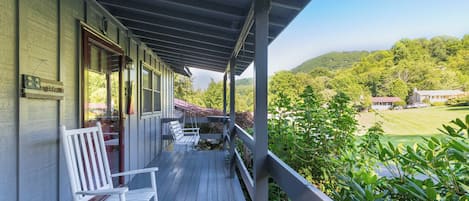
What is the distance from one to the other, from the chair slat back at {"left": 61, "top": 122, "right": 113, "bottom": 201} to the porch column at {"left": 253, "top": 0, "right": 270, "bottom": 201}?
4.40 ft

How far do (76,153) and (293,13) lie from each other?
219cm

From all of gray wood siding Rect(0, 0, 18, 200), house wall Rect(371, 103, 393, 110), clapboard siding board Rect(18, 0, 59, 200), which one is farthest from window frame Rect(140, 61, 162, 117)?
house wall Rect(371, 103, 393, 110)

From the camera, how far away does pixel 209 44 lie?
14.1 feet

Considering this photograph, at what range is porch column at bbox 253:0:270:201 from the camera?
83.2 inches

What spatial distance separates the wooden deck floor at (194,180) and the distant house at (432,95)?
280cm

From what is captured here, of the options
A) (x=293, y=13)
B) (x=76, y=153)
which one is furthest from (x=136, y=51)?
(x=293, y=13)

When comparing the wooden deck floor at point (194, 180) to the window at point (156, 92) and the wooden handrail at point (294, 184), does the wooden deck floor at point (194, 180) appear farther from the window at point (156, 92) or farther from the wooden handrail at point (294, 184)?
the wooden handrail at point (294, 184)

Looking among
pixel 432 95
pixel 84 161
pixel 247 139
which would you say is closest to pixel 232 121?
pixel 247 139

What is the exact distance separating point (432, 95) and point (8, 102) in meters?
2.10

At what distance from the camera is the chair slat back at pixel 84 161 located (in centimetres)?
208

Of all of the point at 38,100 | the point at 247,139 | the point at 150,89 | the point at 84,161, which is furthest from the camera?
the point at 150,89

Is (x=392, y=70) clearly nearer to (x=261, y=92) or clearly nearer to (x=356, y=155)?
(x=356, y=155)

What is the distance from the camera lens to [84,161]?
252 centimetres

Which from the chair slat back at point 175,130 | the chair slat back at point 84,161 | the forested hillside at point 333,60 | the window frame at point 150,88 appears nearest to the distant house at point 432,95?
the forested hillside at point 333,60
